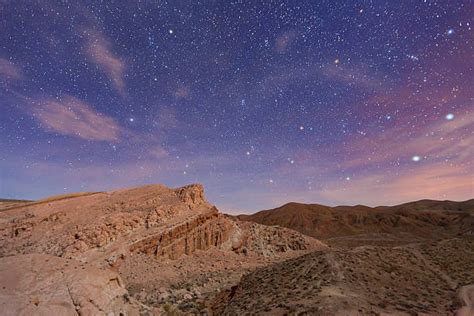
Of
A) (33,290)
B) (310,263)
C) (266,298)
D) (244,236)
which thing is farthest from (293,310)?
(244,236)

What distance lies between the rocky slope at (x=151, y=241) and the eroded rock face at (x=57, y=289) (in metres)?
1.06

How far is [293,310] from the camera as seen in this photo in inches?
408

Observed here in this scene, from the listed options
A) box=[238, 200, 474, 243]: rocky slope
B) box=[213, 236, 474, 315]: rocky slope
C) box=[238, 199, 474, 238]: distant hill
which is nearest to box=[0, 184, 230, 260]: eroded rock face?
box=[213, 236, 474, 315]: rocky slope

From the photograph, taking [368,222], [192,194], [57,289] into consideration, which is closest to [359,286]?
[57,289]

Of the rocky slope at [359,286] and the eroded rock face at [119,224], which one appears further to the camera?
the eroded rock face at [119,224]

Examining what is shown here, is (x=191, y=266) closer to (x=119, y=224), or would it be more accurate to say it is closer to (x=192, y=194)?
(x=119, y=224)

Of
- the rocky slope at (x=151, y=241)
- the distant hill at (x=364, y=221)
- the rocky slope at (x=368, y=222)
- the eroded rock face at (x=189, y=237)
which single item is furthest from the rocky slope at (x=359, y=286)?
the distant hill at (x=364, y=221)

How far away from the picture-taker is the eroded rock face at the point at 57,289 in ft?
29.5

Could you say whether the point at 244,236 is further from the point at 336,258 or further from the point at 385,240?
the point at 385,240

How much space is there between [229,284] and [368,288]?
398 inches

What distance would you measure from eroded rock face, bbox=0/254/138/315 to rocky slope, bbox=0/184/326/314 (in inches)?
41.6

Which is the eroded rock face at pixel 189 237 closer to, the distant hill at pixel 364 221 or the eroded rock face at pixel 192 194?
the eroded rock face at pixel 192 194

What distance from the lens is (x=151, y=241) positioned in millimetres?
22641

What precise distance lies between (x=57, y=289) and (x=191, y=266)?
1400 cm
